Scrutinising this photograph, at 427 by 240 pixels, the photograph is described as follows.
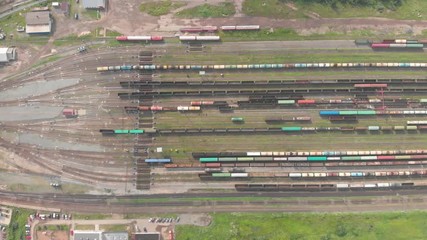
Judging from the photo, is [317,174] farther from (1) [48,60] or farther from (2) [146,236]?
(1) [48,60]

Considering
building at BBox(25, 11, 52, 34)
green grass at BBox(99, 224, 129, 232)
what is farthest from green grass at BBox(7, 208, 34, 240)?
building at BBox(25, 11, 52, 34)

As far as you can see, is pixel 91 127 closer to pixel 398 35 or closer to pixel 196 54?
pixel 196 54

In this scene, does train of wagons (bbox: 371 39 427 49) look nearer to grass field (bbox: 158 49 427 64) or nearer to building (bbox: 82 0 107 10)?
grass field (bbox: 158 49 427 64)

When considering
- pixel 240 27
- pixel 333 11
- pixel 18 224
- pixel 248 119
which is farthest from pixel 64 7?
pixel 333 11

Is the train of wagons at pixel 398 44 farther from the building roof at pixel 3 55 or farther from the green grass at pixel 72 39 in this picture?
the building roof at pixel 3 55

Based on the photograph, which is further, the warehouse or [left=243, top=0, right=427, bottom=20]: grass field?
the warehouse

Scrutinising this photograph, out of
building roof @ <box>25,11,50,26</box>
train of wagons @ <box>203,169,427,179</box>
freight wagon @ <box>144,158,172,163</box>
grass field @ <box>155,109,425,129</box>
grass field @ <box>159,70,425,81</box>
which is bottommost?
train of wagons @ <box>203,169,427,179</box>
